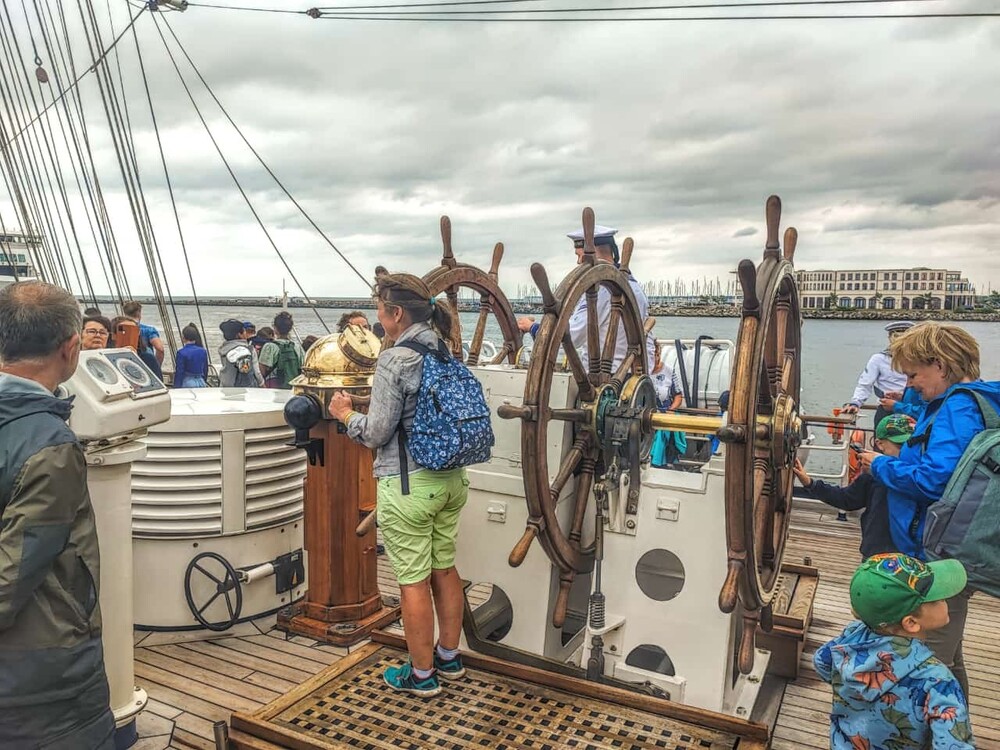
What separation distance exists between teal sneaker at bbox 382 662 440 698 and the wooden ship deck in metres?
0.62

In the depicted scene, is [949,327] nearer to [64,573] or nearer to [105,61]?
[64,573]

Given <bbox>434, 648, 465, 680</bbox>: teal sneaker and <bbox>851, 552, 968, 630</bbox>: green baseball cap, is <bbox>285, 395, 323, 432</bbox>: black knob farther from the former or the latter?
<bbox>851, 552, 968, 630</bbox>: green baseball cap

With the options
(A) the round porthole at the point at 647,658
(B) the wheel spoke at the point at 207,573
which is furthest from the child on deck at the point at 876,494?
(B) the wheel spoke at the point at 207,573

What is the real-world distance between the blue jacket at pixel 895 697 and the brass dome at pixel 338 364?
6.68 ft

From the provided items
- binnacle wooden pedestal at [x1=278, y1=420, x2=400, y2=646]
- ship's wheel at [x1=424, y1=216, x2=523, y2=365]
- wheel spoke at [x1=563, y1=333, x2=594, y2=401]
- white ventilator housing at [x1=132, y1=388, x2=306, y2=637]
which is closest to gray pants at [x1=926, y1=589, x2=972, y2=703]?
wheel spoke at [x1=563, y1=333, x2=594, y2=401]

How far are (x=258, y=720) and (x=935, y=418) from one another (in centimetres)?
199

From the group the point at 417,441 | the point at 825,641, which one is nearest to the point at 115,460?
the point at 417,441

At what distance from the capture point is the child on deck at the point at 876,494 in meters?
2.50

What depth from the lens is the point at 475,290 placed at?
370cm

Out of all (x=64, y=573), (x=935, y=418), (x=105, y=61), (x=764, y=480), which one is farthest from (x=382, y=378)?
(x=105, y=61)

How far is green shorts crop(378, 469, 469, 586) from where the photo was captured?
2.35 metres

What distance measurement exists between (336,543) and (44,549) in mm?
1861

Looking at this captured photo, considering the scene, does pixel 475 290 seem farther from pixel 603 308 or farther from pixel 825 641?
pixel 825 641

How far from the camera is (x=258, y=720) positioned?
217cm
